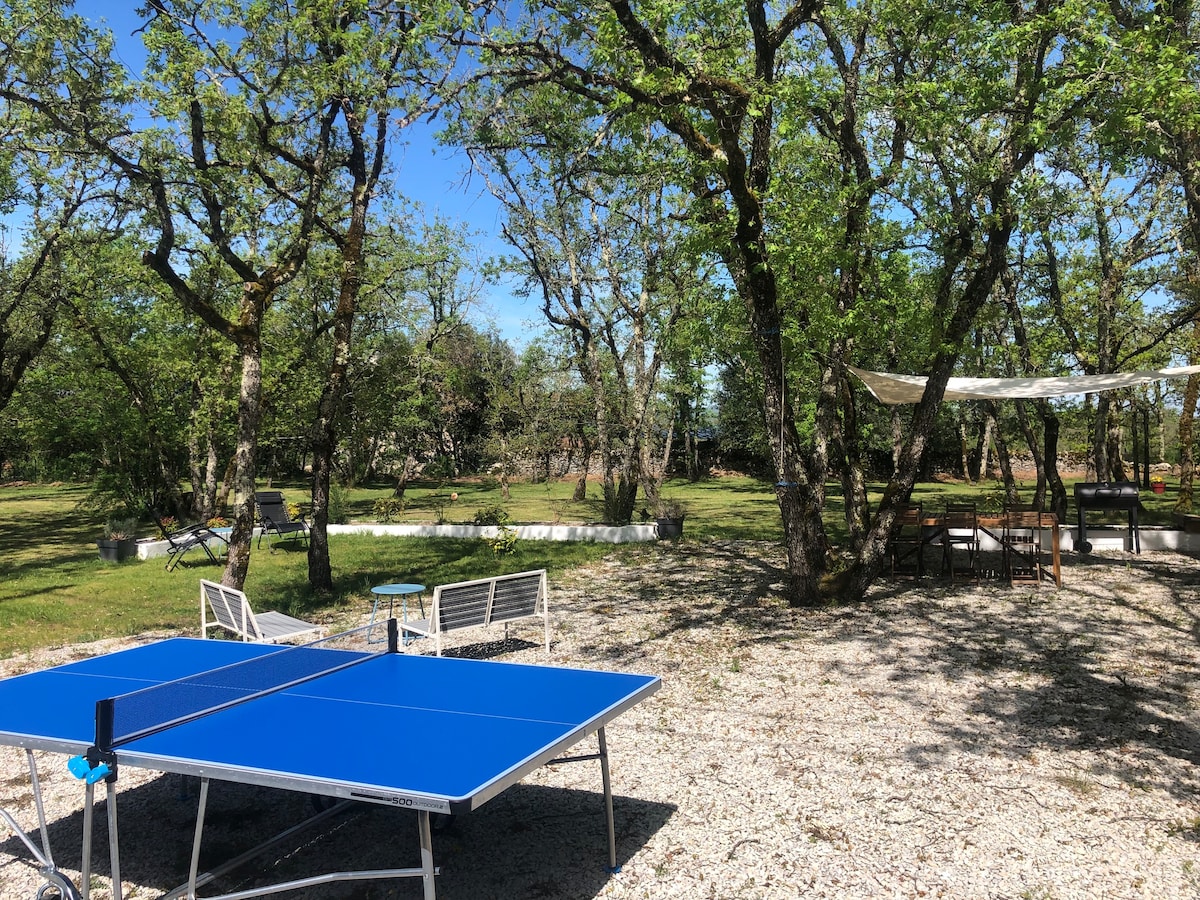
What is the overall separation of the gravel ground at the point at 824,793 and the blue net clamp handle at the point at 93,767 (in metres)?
1.00

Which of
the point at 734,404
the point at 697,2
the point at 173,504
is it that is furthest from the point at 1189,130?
the point at 734,404

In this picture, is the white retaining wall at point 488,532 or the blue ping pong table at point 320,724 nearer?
the blue ping pong table at point 320,724

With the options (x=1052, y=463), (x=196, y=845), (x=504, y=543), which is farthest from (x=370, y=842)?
(x=1052, y=463)

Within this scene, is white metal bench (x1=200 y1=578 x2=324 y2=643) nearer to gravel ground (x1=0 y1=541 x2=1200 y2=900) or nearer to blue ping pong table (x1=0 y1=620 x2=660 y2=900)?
gravel ground (x1=0 y1=541 x2=1200 y2=900)

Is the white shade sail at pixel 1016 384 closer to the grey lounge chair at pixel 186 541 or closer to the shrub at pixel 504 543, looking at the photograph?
the shrub at pixel 504 543

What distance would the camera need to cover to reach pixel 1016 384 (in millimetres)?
10914

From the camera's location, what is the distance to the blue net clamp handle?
298cm

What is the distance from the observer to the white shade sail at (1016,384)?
1046 centimetres

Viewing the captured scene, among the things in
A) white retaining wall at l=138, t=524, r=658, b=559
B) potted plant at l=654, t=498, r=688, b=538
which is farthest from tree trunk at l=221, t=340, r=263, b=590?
potted plant at l=654, t=498, r=688, b=538

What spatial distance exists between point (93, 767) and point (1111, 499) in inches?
515

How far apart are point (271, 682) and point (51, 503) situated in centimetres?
3019

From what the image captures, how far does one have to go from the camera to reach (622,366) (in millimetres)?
20281

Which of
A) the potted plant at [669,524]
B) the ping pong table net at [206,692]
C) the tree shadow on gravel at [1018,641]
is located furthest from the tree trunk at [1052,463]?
the ping pong table net at [206,692]

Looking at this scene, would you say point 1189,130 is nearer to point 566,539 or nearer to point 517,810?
point 517,810
